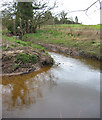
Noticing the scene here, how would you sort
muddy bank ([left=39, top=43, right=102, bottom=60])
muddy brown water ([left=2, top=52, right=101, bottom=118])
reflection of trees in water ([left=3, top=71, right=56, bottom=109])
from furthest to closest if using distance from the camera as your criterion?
muddy bank ([left=39, top=43, right=102, bottom=60]) → reflection of trees in water ([left=3, top=71, right=56, bottom=109]) → muddy brown water ([left=2, top=52, right=101, bottom=118])

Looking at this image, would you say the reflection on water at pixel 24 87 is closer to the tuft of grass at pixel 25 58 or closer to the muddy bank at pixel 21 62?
the muddy bank at pixel 21 62

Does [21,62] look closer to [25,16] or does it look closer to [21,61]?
[21,61]

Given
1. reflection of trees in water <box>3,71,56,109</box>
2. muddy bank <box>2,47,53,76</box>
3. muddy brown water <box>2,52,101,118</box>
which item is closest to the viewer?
muddy brown water <box>2,52,101,118</box>

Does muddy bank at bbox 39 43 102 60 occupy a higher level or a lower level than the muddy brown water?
higher

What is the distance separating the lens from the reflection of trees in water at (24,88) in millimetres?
3467

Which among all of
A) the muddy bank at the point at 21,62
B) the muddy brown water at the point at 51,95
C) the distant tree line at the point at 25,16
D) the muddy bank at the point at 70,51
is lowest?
the muddy brown water at the point at 51,95

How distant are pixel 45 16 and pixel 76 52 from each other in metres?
11.9

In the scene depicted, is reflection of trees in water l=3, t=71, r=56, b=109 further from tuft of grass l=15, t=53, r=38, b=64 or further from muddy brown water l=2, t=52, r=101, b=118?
tuft of grass l=15, t=53, r=38, b=64

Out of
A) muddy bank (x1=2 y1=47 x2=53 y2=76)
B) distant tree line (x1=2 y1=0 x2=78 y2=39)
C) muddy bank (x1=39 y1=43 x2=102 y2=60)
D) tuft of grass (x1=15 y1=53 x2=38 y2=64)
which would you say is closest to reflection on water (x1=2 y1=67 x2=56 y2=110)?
muddy bank (x1=2 y1=47 x2=53 y2=76)

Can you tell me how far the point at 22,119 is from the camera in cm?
287

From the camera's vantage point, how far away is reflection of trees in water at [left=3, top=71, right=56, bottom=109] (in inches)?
136

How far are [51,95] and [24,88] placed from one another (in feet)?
3.02

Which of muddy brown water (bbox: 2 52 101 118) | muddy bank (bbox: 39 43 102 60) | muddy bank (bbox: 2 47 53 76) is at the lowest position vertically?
muddy brown water (bbox: 2 52 101 118)

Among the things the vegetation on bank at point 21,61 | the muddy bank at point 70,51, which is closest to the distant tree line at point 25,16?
the muddy bank at point 70,51
